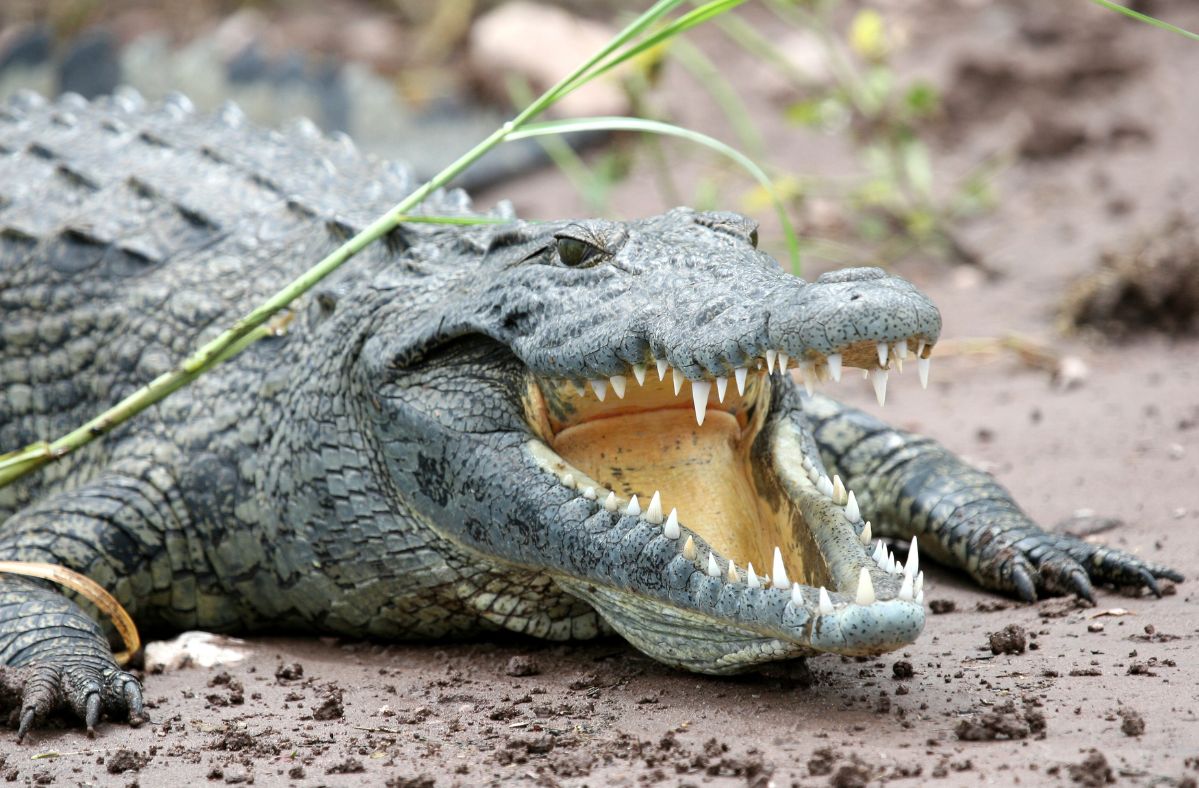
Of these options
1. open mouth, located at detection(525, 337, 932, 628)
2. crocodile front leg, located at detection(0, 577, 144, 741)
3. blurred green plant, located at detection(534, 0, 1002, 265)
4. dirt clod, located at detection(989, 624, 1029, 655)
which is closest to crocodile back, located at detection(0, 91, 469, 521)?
crocodile front leg, located at detection(0, 577, 144, 741)

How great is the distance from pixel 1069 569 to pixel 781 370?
1.51 meters

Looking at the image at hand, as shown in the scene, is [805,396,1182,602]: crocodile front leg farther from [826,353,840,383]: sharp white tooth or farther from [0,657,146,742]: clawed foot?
[0,657,146,742]: clawed foot

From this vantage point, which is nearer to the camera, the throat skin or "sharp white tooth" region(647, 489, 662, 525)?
"sharp white tooth" region(647, 489, 662, 525)

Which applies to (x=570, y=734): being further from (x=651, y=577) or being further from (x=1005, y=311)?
(x=1005, y=311)

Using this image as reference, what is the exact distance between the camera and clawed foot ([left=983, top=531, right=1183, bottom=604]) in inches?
148

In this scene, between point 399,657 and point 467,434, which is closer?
point 467,434

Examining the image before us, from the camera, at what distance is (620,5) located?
12.0m

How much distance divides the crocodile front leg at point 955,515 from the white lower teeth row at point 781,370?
4.08 ft

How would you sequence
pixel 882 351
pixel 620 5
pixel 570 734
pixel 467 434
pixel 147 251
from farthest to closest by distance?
pixel 620 5
pixel 147 251
pixel 467 434
pixel 570 734
pixel 882 351

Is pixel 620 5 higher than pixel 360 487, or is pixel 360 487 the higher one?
pixel 620 5

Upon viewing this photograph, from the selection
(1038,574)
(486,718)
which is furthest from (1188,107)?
(486,718)

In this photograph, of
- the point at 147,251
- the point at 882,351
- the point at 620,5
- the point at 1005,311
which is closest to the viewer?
the point at 882,351

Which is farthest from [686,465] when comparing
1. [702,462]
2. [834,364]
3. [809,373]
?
[834,364]

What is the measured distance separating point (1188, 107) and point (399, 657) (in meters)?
7.44
